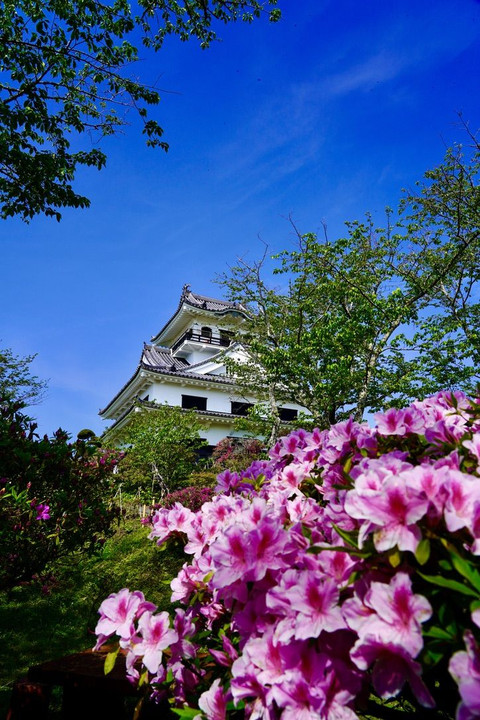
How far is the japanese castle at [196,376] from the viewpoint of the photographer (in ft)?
70.4

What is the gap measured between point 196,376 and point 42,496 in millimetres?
18794

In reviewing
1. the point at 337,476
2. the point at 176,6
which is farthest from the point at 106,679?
the point at 176,6

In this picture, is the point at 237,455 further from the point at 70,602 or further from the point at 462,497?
the point at 462,497

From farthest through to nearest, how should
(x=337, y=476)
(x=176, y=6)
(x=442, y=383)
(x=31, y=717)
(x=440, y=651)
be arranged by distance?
(x=442, y=383)
(x=176, y=6)
(x=31, y=717)
(x=337, y=476)
(x=440, y=651)

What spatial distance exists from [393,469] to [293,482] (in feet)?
2.01

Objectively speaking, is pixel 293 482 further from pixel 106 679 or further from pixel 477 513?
pixel 106 679

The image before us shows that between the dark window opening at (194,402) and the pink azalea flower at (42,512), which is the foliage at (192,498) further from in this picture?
the dark window opening at (194,402)

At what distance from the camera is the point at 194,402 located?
2255 cm

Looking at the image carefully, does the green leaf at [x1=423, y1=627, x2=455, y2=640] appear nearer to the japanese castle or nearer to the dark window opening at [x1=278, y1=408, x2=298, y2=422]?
the japanese castle

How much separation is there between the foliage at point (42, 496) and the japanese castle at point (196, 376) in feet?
48.4

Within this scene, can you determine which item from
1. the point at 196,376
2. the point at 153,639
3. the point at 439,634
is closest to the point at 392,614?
the point at 439,634

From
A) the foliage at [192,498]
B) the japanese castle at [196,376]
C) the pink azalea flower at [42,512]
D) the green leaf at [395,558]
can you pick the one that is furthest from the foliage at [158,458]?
the green leaf at [395,558]

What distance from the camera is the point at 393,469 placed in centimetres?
95

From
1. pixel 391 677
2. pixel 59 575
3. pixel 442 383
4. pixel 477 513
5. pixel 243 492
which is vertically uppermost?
pixel 442 383
